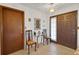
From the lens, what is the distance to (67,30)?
2.10m

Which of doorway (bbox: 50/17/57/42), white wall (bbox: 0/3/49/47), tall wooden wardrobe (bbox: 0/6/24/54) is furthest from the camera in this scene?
white wall (bbox: 0/3/49/47)

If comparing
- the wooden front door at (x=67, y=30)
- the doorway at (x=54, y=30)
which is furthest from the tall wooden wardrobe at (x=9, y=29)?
the wooden front door at (x=67, y=30)

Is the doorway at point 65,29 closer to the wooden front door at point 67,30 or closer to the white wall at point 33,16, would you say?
the wooden front door at point 67,30

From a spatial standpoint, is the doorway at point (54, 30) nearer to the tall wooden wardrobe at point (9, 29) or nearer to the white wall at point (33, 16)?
the white wall at point (33, 16)

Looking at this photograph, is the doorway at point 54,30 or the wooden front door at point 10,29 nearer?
the wooden front door at point 10,29

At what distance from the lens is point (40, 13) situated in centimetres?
233

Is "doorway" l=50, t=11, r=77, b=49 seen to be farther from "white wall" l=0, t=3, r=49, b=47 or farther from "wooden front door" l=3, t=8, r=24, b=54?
"wooden front door" l=3, t=8, r=24, b=54

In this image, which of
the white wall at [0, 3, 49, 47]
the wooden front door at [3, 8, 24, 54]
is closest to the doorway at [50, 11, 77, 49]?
the white wall at [0, 3, 49, 47]

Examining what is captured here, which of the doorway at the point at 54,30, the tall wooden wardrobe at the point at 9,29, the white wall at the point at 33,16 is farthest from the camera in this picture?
the white wall at the point at 33,16

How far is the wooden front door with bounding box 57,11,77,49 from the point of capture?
6.46 ft

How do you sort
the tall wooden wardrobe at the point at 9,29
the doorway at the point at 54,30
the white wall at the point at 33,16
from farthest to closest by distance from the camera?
1. the white wall at the point at 33,16
2. the doorway at the point at 54,30
3. the tall wooden wardrobe at the point at 9,29

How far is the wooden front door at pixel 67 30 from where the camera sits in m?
1.97
